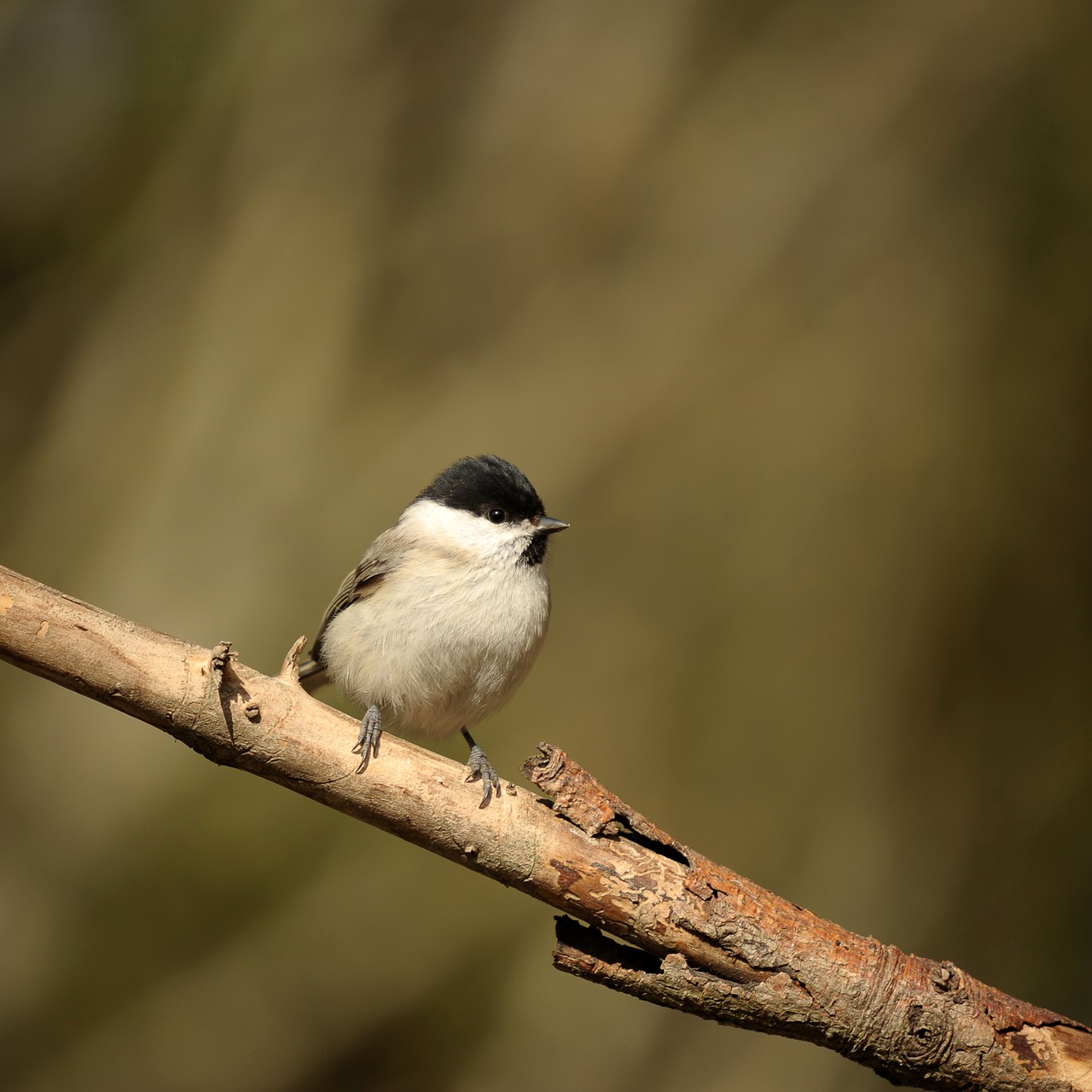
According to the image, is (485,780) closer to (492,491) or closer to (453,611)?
(453,611)

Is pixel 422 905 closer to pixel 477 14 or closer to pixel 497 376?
pixel 497 376

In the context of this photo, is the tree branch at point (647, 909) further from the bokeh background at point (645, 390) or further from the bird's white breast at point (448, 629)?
the bokeh background at point (645, 390)

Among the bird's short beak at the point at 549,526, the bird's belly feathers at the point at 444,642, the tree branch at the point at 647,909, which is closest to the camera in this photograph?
the tree branch at the point at 647,909

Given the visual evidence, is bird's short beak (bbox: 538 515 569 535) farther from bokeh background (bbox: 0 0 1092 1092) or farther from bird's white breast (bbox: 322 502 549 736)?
bokeh background (bbox: 0 0 1092 1092)

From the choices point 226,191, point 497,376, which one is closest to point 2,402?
point 226,191

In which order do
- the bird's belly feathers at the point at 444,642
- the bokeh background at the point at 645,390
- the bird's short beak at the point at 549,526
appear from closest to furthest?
1. the bird's belly feathers at the point at 444,642
2. the bird's short beak at the point at 549,526
3. the bokeh background at the point at 645,390

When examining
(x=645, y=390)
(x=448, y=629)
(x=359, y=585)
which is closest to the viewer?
(x=448, y=629)

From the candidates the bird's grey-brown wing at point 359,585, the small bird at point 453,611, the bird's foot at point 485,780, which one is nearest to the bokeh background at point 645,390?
the bird's grey-brown wing at point 359,585

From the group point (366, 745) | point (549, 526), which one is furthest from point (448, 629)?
point (366, 745)

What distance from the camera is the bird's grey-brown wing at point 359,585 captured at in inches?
99.5

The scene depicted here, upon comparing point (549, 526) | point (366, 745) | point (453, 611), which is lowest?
point (366, 745)

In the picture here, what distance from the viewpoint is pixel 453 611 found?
2.28 m

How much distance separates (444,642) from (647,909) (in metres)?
0.86

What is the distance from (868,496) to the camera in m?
3.96
